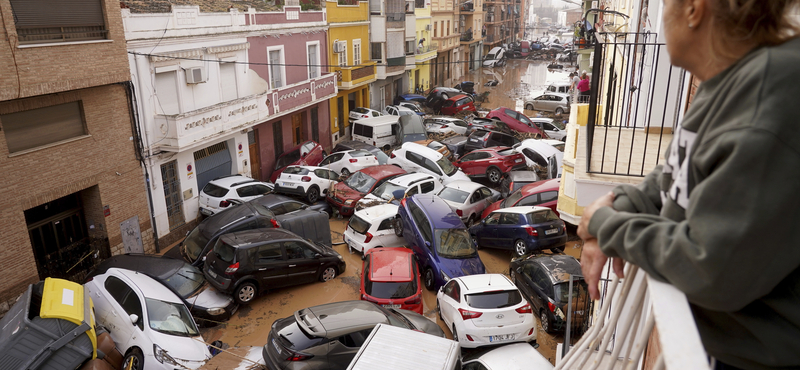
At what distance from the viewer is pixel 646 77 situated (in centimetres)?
839

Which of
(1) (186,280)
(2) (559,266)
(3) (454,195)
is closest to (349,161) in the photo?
(3) (454,195)

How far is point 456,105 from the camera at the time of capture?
35469mm

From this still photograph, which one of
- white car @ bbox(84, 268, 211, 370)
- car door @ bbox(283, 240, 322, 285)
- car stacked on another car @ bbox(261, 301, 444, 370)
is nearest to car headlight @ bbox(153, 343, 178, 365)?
white car @ bbox(84, 268, 211, 370)

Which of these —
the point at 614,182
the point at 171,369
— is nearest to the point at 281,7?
the point at 171,369

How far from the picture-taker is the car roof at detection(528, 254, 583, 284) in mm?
11180

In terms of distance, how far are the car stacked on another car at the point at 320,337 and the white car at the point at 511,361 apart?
1641 mm

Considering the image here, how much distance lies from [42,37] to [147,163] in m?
4.38

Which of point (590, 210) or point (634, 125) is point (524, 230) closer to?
point (634, 125)

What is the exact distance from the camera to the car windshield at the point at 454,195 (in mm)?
17062

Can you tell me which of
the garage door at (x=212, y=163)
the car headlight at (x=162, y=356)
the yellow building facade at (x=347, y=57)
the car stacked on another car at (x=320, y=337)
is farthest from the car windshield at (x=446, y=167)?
the car headlight at (x=162, y=356)

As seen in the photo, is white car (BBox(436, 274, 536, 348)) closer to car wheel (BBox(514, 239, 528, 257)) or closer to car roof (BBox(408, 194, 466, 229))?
car roof (BBox(408, 194, 466, 229))

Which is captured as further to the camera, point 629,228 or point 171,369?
point 171,369

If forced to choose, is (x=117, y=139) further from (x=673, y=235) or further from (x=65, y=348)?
(x=673, y=235)

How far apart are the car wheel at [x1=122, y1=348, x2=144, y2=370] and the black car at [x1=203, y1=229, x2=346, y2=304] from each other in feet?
8.68
